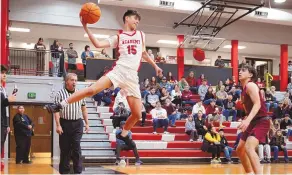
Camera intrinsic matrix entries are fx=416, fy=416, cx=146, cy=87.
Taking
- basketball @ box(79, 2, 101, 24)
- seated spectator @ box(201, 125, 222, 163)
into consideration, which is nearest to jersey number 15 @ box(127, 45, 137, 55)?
basketball @ box(79, 2, 101, 24)

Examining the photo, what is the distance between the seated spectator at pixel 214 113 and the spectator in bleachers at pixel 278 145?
2.09 metres

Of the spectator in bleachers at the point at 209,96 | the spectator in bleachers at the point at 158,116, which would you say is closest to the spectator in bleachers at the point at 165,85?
the spectator in bleachers at the point at 209,96

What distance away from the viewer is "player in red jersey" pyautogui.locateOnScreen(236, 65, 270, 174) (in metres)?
6.18

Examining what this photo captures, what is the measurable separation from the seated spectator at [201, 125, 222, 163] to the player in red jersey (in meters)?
8.35

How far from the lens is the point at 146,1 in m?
20.0

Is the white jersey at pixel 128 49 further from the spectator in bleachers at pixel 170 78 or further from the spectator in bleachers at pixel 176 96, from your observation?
the spectator in bleachers at pixel 170 78

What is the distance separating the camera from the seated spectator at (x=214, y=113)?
1681cm

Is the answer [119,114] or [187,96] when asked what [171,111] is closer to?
[187,96]

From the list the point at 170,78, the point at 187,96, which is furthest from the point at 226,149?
the point at 170,78

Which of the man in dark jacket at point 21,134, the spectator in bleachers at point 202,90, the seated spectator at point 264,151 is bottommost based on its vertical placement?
the seated spectator at point 264,151

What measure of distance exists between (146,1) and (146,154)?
8.26 metres

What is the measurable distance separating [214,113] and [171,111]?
1826mm

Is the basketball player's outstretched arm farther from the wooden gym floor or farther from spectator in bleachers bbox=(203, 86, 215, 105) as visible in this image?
spectator in bleachers bbox=(203, 86, 215, 105)

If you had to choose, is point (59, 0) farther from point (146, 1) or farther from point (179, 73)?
point (179, 73)
